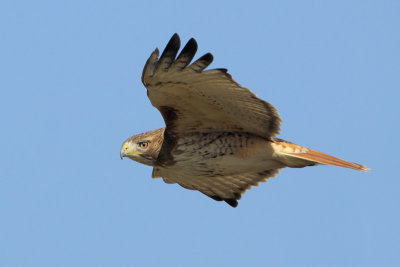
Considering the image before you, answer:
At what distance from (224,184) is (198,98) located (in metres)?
2.06

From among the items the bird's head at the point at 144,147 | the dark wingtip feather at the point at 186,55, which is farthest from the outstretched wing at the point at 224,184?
the dark wingtip feather at the point at 186,55

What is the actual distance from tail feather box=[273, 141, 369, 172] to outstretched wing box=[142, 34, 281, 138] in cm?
20

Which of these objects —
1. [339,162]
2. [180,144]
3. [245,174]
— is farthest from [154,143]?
[339,162]

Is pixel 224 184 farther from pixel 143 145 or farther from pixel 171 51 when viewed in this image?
pixel 171 51

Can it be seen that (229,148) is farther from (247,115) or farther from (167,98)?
(167,98)

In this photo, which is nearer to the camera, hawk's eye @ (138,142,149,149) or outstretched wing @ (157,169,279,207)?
hawk's eye @ (138,142,149,149)

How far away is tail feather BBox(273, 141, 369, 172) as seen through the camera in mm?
8211

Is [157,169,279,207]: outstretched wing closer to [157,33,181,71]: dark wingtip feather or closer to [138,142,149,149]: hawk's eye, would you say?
[138,142,149,149]: hawk's eye

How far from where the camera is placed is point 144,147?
8.70m

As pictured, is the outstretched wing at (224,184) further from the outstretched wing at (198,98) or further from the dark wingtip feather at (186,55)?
the dark wingtip feather at (186,55)

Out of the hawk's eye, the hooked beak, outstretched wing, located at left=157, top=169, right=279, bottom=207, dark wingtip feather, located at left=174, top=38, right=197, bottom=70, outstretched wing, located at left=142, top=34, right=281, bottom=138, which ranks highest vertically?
dark wingtip feather, located at left=174, top=38, right=197, bottom=70

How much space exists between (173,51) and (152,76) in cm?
37

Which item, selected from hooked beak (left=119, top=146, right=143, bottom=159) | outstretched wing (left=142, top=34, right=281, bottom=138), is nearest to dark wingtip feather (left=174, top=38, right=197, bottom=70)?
outstretched wing (left=142, top=34, right=281, bottom=138)

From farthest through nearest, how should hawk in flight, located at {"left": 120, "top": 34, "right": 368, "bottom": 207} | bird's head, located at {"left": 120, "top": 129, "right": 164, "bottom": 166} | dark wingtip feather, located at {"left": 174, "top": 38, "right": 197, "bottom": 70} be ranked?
bird's head, located at {"left": 120, "top": 129, "right": 164, "bottom": 166}
hawk in flight, located at {"left": 120, "top": 34, "right": 368, "bottom": 207}
dark wingtip feather, located at {"left": 174, "top": 38, "right": 197, "bottom": 70}
